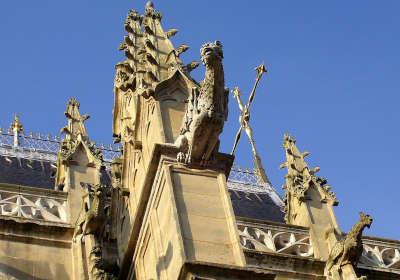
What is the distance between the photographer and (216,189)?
8.86 m

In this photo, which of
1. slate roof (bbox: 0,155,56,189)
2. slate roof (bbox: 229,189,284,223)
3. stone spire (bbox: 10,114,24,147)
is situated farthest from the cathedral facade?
stone spire (bbox: 10,114,24,147)

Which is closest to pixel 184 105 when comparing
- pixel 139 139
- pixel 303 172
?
pixel 139 139

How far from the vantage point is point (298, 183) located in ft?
46.9

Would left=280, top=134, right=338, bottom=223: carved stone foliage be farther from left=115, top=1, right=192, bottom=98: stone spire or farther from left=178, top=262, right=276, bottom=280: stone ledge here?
left=178, top=262, right=276, bottom=280: stone ledge

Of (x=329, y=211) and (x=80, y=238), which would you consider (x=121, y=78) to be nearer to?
(x=80, y=238)

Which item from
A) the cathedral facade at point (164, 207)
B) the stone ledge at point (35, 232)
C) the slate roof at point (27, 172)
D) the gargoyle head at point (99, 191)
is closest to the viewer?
the cathedral facade at point (164, 207)

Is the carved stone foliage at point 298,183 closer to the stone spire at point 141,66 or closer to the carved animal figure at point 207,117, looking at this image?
the stone spire at point 141,66

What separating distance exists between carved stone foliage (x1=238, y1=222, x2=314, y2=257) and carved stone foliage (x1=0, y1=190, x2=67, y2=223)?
9.13 ft

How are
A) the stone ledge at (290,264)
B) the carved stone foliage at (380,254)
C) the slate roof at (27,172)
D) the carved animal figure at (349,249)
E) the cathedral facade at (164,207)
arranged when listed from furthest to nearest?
1. the slate roof at (27,172)
2. the carved stone foliage at (380,254)
3. the stone ledge at (290,264)
4. the carved animal figure at (349,249)
5. the cathedral facade at (164,207)

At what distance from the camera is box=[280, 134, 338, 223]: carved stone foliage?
1399 centimetres

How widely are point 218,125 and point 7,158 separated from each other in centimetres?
1295

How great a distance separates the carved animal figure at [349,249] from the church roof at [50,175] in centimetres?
667

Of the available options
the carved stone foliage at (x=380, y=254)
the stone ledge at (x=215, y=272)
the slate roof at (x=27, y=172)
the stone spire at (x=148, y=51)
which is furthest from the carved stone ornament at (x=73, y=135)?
the stone ledge at (x=215, y=272)

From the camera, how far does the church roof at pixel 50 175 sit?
19.2 meters
